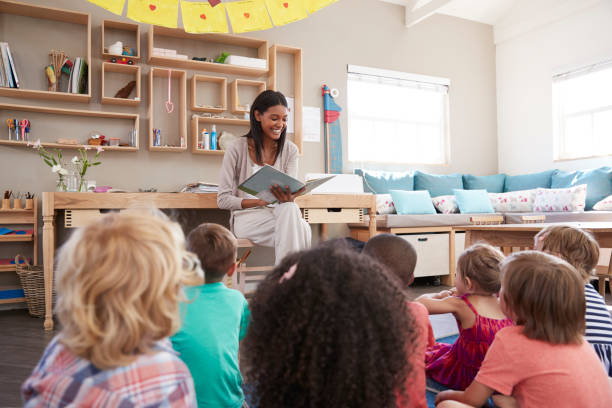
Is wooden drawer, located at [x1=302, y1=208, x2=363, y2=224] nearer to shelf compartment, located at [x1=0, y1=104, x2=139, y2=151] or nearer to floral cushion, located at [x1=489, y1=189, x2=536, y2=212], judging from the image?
shelf compartment, located at [x1=0, y1=104, x2=139, y2=151]

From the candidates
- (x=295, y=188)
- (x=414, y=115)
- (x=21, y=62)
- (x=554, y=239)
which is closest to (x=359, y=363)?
(x=554, y=239)

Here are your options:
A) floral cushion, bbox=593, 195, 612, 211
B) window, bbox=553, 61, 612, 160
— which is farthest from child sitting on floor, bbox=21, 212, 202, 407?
window, bbox=553, 61, 612, 160

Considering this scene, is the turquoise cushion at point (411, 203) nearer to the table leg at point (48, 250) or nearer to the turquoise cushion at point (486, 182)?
the turquoise cushion at point (486, 182)

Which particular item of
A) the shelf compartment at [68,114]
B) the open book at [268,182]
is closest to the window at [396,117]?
the shelf compartment at [68,114]

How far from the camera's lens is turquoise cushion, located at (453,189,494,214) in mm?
4316

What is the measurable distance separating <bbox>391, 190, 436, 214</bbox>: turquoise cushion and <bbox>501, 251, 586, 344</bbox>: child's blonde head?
305cm

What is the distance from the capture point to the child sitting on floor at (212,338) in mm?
981

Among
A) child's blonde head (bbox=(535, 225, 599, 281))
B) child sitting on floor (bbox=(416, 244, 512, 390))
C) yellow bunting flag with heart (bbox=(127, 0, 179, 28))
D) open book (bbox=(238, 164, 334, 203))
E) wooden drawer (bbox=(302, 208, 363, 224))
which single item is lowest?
child sitting on floor (bbox=(416, 244, 512, 390))

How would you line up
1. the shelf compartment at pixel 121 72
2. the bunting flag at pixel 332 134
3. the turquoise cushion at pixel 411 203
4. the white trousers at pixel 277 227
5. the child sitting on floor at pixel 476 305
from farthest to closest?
the bunting flag at pixel 332 134, the turquoise cushion at pixel 411 203, the shelf compartment at pixel 121 72, the white trousers at pixel 277 227, the child sitting on floor at pixel 476 305

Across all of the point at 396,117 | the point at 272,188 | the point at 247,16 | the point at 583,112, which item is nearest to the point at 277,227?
the point at 272,188

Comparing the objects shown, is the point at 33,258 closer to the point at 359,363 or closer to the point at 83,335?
the point at 83,335

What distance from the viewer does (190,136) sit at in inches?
142

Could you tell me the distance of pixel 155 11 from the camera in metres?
2.76

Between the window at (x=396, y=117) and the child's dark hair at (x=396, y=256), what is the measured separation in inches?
132
